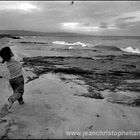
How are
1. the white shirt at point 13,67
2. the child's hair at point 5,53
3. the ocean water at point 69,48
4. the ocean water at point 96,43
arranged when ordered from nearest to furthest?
1. the child's hair at point 5,53
2. the white shirt at point 13,67
3. the ocean water at point 69,48
4. the ocean water at point 96,43

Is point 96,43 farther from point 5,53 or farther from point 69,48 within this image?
point 5,53

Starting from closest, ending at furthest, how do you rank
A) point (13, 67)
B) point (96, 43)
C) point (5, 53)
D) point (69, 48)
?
point (5, 53), point (13, 67), point (69, 48), point (96, 43)

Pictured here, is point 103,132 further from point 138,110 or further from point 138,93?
point 138,93

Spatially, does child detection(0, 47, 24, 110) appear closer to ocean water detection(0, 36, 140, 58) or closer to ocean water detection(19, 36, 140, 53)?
ocean water detection(0, 36, 140, 58)

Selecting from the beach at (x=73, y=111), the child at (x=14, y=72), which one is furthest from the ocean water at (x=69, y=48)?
the child at (x=14, y=72)

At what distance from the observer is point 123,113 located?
400cm

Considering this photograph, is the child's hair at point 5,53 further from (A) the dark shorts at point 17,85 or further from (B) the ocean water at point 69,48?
(B) the ocean water at point 69,48

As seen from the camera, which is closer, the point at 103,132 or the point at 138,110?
the point at 103,132

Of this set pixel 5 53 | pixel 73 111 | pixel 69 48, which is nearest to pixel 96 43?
pixel 69 48

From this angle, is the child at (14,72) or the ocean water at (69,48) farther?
the ocean water at (69,48)

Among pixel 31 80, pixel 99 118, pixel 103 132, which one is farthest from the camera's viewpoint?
pixel 31 80

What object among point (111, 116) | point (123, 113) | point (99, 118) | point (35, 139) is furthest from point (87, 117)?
point (35, 139)

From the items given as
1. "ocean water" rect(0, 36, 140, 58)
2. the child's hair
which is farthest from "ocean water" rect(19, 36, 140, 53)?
the child's hair

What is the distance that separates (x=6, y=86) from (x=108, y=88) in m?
3.76
